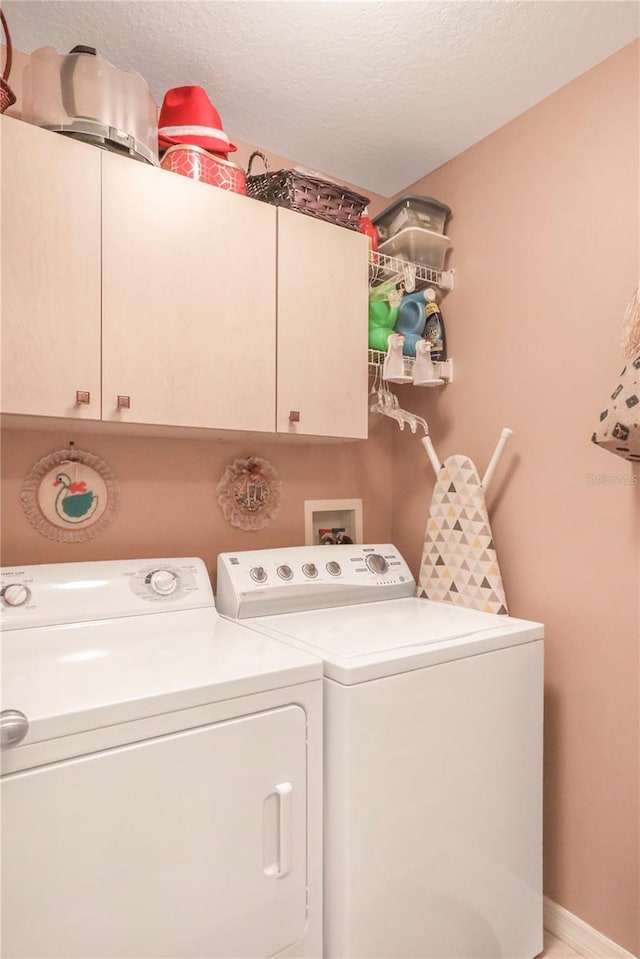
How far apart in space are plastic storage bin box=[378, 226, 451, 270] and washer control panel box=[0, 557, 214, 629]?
4.54 ft

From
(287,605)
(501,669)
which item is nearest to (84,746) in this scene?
(287,605)

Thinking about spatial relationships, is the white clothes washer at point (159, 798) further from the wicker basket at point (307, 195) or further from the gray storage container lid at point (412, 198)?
the gray storage container lid at point (412, 198)

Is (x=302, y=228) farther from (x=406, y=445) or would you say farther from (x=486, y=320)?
(x=406, y=445)

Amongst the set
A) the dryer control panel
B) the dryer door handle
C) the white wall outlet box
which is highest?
the white wall outlet box

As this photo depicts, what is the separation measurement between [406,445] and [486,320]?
2.00 feet

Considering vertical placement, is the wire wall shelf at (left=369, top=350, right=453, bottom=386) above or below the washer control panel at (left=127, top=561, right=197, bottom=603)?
above

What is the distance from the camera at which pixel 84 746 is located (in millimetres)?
982

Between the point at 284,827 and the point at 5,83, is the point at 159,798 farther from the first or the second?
the point at 5,83

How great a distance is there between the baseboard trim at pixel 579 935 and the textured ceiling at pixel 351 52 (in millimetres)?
2586

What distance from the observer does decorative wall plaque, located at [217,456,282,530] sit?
2.04m

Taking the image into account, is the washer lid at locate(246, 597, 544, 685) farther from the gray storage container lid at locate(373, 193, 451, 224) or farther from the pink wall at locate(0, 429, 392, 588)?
the gray storage container lid at locate(373, 193, 451, 224)

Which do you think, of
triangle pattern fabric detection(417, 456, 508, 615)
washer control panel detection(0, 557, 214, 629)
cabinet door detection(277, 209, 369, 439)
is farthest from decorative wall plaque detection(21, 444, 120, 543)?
triangle pattern fabric detection(417, 456, 508, 615)

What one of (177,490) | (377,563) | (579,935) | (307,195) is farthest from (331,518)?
(579,935)

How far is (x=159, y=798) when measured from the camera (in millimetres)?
1048
